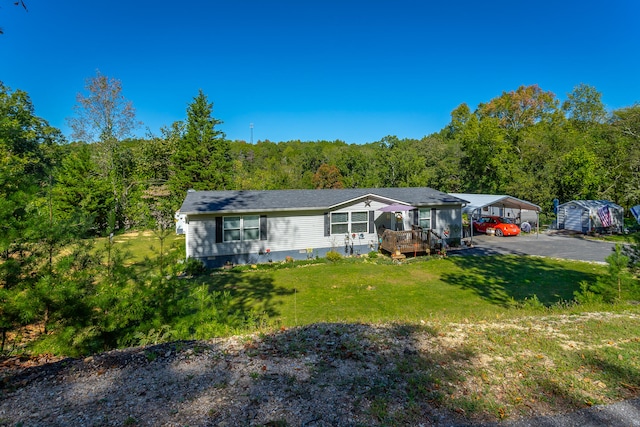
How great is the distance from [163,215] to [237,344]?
78.9 feet

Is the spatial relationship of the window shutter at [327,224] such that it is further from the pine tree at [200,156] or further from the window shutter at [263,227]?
the pine tree at [200,156]

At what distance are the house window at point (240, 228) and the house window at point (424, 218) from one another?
8612 mm

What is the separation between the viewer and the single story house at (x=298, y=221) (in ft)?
46.0

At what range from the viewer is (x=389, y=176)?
38.0 m

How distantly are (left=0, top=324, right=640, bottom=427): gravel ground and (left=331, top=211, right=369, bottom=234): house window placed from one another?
11.2 meters

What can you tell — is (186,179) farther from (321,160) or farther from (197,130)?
(321,160)

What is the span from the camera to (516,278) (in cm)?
1194

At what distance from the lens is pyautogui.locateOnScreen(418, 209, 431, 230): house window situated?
1748cm

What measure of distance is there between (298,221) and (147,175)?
18.7 metres

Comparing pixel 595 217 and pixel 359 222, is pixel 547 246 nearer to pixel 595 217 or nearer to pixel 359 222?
pixel 595 217

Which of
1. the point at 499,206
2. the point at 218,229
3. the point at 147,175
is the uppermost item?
the point at 147,175

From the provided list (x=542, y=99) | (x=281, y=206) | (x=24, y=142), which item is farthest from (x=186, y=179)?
(x=542, y=99)

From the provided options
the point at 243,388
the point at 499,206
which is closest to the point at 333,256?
the point at 243,388

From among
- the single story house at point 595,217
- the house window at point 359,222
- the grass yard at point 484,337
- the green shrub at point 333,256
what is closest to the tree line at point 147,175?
the single story house at point 595,217
